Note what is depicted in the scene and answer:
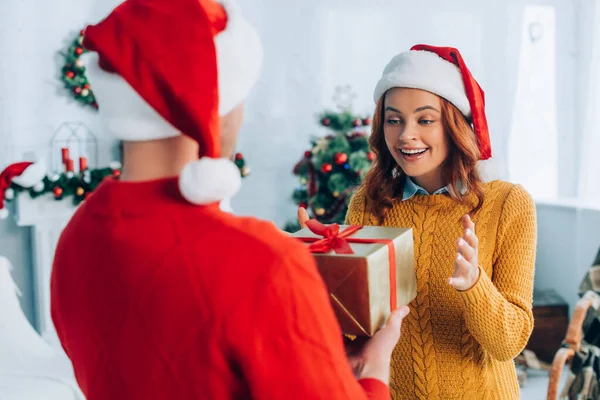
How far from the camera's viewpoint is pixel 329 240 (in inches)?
44.2

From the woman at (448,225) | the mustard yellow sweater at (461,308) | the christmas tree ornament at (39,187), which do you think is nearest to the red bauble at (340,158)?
the christmas tree ornament at (39,187)

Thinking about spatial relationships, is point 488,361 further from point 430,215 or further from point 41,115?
point 41,115

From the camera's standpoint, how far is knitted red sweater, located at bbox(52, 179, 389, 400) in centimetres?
64

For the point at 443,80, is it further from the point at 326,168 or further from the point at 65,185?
the point at 65,185

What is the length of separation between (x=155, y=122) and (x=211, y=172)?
106mm

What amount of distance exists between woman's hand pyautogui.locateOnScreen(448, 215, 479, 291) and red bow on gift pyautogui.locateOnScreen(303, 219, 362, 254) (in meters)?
0.26

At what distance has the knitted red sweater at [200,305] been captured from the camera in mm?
640

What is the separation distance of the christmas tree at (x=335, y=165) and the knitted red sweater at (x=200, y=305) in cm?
328

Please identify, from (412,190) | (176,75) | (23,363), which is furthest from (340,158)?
(176,75)

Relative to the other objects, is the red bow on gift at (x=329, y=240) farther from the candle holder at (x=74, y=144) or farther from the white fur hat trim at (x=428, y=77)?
the candle holder at (x=74, y=144)

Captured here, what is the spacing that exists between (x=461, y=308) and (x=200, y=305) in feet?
3.09

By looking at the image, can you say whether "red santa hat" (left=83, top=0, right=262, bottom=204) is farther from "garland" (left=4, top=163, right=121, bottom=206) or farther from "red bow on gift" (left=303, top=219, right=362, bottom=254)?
"garland" (left=4, top=163, right=121, bottom=206)

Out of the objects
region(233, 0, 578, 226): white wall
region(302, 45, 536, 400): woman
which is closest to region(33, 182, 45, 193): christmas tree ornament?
region(233, 0, 578, 226): white wall

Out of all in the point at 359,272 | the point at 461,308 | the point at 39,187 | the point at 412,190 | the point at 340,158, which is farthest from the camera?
the point at 340,158
